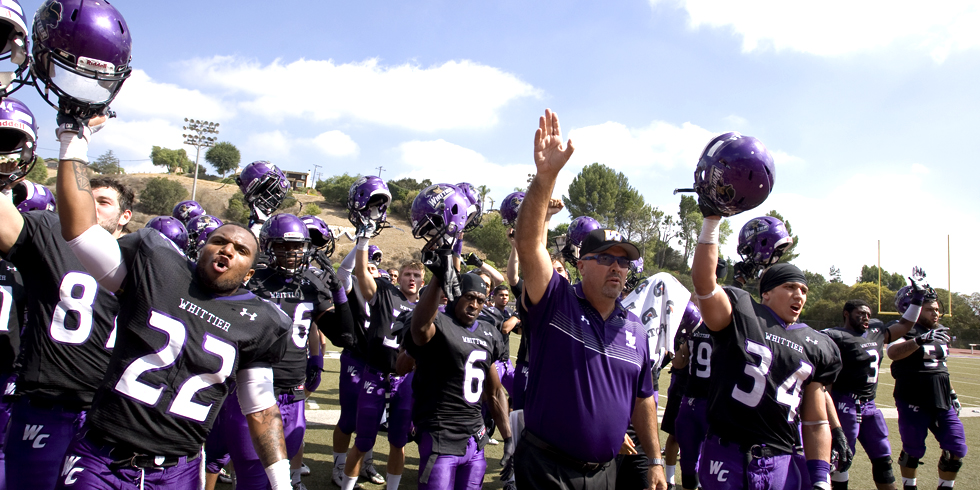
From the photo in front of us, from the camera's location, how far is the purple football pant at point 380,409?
582 cm

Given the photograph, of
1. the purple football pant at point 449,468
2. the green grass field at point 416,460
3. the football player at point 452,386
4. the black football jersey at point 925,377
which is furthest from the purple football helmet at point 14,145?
the black football jersey at point 925,377

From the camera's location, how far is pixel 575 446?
3.12m

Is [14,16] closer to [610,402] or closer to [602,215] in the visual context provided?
[610,402]

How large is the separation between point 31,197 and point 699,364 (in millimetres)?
6668

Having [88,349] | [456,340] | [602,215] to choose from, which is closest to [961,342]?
[602,215]

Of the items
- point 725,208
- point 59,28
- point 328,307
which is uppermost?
point 59,28

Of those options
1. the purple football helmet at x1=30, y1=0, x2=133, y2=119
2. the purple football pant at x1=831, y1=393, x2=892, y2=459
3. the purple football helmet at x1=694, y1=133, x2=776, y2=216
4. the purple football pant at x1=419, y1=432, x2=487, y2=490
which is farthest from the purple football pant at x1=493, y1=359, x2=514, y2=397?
the purple football helmet at x1=30, y1=0, x2=133, y2=119

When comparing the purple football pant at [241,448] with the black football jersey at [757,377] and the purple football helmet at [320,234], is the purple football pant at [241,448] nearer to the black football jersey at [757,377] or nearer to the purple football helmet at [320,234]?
the purple football helmet at [320,234]

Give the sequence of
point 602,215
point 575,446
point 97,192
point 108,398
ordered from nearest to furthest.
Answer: point 108,398 < point 575,446 < point 97,192 < point 602,215

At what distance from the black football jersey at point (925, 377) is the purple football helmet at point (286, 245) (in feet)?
24.4

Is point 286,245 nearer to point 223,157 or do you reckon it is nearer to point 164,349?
point 164,349

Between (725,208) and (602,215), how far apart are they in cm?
7240

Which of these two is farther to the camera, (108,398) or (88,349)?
(88,349)

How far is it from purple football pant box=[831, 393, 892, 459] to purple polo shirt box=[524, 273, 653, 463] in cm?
469
